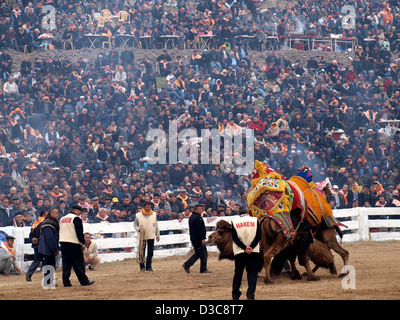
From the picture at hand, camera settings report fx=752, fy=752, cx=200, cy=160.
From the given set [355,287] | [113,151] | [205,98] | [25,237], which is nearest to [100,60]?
[205,98]

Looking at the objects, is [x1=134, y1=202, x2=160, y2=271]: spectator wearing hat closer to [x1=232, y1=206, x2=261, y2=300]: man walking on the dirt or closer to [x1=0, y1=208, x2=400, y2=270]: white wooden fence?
[x1=0, y1=208, x2=400, y2=270]: white wooden fence

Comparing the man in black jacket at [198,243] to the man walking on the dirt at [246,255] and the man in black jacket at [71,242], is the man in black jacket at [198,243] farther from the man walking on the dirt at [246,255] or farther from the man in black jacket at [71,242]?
the man walking on the dirt at [246,255]

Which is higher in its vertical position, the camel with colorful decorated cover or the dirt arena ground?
the camel with colorful decorated cover

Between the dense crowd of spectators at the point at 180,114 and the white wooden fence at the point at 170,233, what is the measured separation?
506 millimetres

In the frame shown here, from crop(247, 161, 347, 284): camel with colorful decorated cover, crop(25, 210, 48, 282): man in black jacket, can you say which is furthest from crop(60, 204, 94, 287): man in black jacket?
crop(247, 161, 347, 284): camel with colorful decorated cover

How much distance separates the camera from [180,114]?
85.9 ft

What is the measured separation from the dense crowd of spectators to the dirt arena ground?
2304mm

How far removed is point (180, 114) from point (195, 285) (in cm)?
1255

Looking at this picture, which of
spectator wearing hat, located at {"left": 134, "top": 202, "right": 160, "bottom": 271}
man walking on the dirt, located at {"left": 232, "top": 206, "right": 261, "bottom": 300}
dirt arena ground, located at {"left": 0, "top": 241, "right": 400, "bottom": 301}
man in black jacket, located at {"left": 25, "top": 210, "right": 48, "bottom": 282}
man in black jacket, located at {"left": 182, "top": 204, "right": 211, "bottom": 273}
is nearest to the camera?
man walking on the dirt, located at {"left": 232, "top": 206, "right": 261, "bottom": 300}

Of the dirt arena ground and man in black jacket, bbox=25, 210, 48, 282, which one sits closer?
the dirt arena ground

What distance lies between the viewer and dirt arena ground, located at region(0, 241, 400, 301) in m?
12.3

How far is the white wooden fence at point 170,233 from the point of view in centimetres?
1730

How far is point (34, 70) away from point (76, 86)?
6.93ft

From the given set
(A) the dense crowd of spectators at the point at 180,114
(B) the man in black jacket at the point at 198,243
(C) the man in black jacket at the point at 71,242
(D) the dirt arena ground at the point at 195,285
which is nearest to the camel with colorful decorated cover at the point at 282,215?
(D) the dirt arena ground at the point at 195,285
